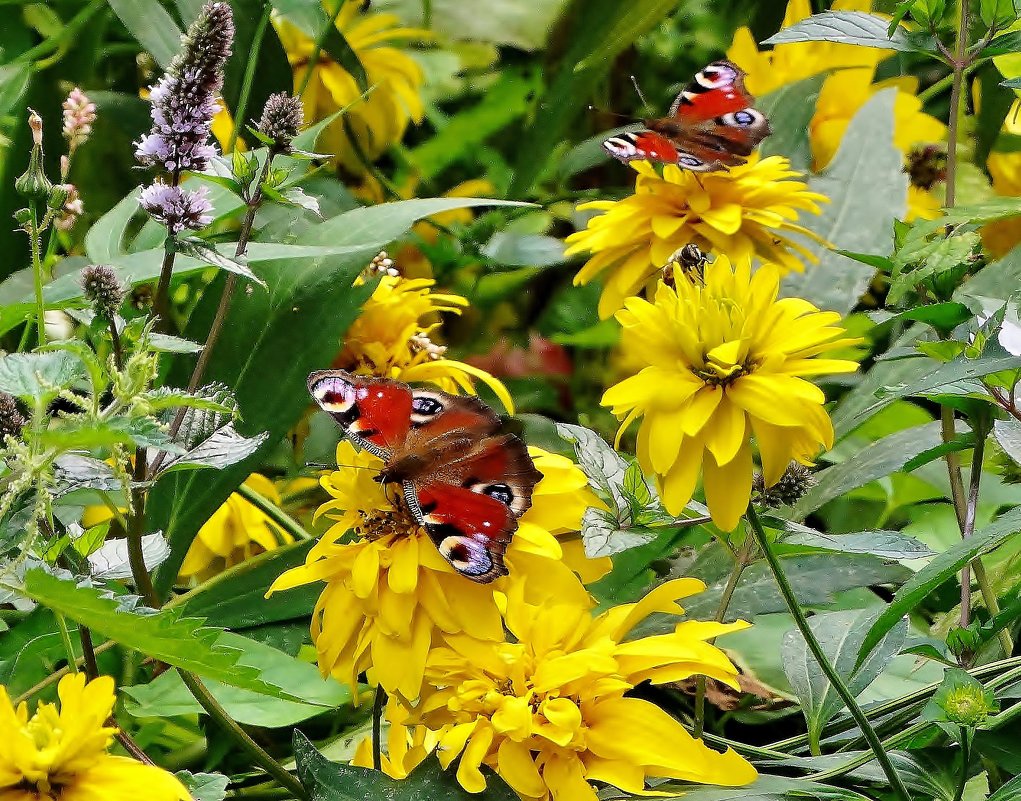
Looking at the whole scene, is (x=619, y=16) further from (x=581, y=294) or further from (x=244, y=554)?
(x=244, y=554)

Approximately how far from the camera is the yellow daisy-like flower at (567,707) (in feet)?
1.12

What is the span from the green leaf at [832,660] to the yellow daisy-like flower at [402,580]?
3.6 inches

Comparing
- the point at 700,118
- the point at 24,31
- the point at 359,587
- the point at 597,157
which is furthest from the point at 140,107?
the point at 359,587

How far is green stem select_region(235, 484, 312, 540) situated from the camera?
635 millimetres

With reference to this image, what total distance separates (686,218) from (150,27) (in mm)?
440

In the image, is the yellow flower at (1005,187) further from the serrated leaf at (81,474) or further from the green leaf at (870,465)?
the serrated leaf at (81,474)

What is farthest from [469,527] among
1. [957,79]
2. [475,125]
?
[475,125]

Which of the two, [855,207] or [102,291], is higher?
[102,291]

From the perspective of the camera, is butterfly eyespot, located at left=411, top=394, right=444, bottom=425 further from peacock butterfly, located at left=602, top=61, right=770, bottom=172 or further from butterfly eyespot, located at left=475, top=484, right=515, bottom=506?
peacock butterfly, located at left=602, top=61, right=770, bottom=172

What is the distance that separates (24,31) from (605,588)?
2.58ft

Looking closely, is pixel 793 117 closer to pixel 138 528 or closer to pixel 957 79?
pixel 957 79

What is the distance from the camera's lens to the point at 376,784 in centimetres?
36

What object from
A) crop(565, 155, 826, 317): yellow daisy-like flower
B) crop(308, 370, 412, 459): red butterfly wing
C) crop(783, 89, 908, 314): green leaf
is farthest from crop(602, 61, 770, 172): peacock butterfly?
crop(308, 370, 412, 459): red butterfly wing

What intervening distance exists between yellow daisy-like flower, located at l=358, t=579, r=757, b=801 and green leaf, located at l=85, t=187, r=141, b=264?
0.34 meters
